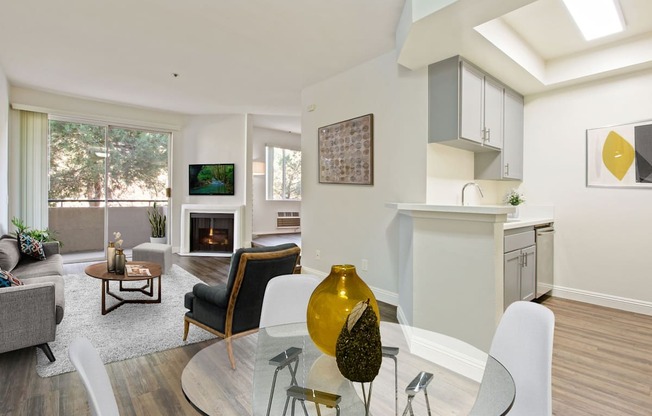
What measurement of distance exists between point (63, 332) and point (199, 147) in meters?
4.63

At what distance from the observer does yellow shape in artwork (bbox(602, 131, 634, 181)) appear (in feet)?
11.8

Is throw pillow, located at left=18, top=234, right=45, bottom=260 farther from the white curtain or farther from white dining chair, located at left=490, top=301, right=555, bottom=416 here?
white dining chair, located at left=490, top=301, right=555, bottom=416

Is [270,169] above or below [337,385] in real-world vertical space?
above

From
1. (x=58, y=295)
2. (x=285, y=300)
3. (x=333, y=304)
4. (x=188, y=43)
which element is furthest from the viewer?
(x=188, y=43)

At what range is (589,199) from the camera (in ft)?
12.6

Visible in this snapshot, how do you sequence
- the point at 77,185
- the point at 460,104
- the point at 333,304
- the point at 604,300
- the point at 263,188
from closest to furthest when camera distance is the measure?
the point at 333,304
the point at 460,104
the point at 604,300
the point at 77,185
the point at 263,188

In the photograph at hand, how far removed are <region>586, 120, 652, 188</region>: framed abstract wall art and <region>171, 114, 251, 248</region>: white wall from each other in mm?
5413

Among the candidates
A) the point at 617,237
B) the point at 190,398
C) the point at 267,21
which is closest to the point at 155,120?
the point at 267,21

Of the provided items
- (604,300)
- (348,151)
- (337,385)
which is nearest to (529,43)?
(348,151)

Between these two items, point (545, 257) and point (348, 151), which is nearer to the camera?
point (545, 257)

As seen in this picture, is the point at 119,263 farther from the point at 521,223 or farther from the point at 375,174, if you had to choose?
the point at 521,223

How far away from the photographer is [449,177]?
3.61 m

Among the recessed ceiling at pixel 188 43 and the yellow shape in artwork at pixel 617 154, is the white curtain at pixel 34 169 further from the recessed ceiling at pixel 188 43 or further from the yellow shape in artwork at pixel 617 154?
the yellow shape in artwork at pixel 617 154

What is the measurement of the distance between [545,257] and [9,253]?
5568mm
